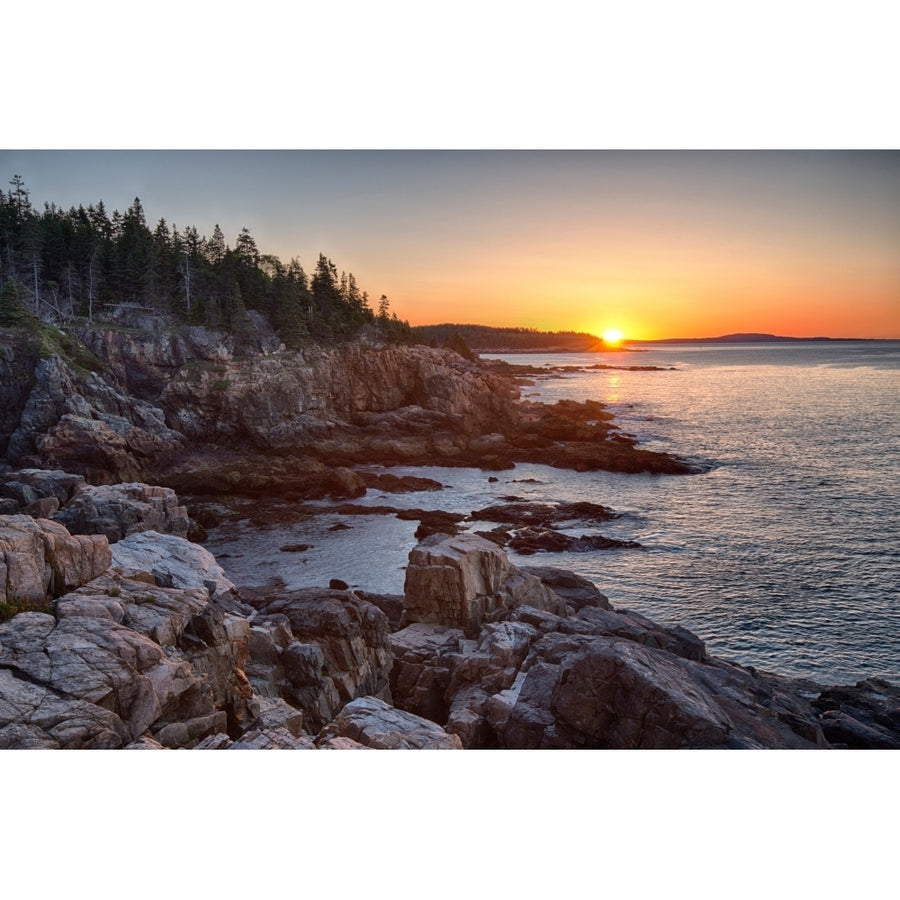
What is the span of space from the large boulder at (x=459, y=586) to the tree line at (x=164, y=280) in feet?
39.1

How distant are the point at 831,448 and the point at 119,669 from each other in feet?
90.1

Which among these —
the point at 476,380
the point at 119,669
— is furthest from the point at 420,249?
the point at 476,380

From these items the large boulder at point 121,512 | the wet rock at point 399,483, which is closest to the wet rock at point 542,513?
the wet rock at point 399,483

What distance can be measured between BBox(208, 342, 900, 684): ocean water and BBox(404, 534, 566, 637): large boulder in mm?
4050

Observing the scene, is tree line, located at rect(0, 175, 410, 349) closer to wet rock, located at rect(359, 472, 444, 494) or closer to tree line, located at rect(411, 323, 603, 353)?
tree line, located at rect(411, 323, 603, 353)

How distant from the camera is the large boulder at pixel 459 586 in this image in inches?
429

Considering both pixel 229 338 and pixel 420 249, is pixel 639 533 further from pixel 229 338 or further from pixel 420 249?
pixel 229 338

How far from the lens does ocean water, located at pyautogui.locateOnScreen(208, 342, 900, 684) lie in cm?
1281

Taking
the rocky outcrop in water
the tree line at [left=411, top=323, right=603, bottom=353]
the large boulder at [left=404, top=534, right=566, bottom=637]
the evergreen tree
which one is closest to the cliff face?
the rocky outcrop in water

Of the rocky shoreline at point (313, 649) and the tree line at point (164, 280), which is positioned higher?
the tree line at point (164, 280)

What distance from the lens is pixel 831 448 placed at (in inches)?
1006

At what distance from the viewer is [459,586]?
10883 millimetres

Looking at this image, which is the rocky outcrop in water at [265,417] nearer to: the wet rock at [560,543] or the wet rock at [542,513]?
the wet rock at [542,513]

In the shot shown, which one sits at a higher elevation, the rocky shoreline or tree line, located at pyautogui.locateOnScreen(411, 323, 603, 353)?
tree line, located at pyautogui.locateOnScreen(411, 323, 603, 353)
